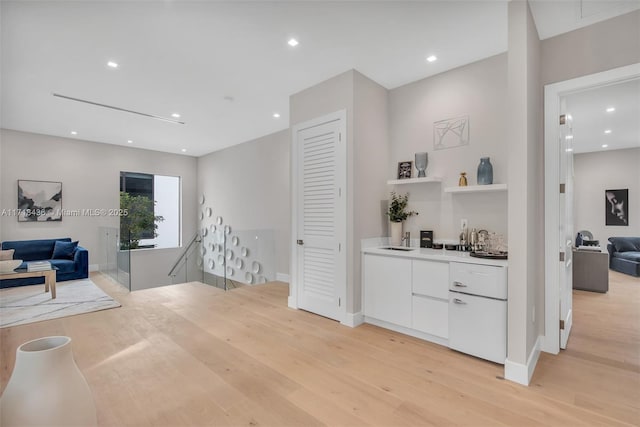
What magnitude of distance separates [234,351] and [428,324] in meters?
1.85

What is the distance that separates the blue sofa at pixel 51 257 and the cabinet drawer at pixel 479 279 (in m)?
6.51

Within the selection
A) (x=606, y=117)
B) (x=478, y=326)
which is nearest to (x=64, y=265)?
(x=478, y=326)

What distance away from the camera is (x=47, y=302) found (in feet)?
14.2

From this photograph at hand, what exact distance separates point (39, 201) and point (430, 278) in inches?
293

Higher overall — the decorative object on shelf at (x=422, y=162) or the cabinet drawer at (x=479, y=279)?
the decorative object on shelf at (x=422, y=162)

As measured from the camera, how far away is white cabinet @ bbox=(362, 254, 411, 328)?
10.1 feet

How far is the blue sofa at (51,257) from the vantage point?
5.48 meters

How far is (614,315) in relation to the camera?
12.2 feet

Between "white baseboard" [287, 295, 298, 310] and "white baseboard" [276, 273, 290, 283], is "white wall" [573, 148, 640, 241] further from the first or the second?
"white baseboard" [287, 295, 298, 310]

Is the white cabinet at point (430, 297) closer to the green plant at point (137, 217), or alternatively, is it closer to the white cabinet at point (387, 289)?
the white cabinet at point (387, 289)

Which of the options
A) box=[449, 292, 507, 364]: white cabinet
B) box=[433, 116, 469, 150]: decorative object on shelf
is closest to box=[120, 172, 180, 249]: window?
box=[433, 116, 469, 150]: decorative object on shelf

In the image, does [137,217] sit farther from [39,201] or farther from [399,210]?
[399,210]

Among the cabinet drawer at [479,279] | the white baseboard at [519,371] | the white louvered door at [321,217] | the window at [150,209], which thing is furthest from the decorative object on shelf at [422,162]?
the window at [150,209]

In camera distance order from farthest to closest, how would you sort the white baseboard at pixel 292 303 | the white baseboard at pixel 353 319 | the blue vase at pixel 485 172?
the white baseboard at pixel 292 303, the white baseboard at pixel 353 319, the blue vase at pixel 485 172
